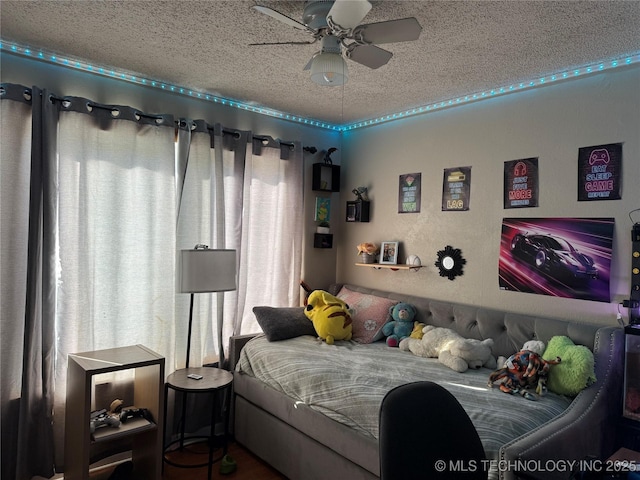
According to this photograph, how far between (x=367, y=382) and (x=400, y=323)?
3.20 ft

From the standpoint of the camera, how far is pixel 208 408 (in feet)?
10.4

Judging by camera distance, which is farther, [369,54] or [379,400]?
[379,400]

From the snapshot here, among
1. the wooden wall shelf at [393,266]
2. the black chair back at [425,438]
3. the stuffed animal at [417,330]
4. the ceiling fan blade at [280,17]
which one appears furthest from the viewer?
the wooden wall shelf at [393,266]

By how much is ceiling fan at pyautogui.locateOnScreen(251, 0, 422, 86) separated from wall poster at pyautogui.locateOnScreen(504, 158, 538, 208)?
1347 mm

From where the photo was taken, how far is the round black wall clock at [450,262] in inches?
125

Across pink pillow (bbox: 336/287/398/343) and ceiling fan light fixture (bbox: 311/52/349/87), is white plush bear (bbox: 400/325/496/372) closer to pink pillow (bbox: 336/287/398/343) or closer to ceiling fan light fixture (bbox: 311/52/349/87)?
pink pillow (bbox: 336/287/398/343)

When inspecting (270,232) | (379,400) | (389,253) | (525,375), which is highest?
(270,232)

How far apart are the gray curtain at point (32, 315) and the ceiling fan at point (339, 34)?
1.56 meters

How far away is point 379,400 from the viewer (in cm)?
210

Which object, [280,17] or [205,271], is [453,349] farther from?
[280,17]

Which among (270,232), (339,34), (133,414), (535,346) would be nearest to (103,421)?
(133,414)

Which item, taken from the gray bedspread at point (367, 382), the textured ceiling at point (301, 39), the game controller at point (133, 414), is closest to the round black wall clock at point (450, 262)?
the gray bedspread at point (367, 382)

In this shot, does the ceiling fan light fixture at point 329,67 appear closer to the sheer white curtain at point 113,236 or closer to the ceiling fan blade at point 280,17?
the ceiling fan blade at point 280,17

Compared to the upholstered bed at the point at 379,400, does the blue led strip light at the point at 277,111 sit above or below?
above
